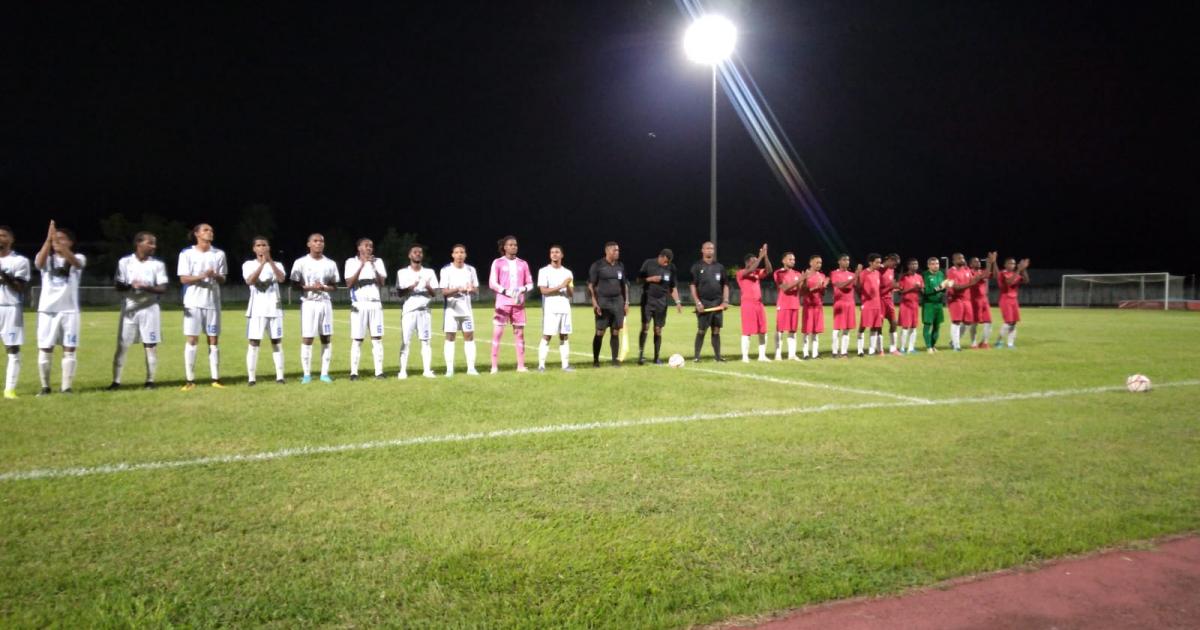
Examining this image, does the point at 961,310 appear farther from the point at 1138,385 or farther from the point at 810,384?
the point at 810,384

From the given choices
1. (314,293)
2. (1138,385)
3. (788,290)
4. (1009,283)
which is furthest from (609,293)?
(1009,283)

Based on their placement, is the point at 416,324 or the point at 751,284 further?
the point at 751,284

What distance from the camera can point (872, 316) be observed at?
48.3ft

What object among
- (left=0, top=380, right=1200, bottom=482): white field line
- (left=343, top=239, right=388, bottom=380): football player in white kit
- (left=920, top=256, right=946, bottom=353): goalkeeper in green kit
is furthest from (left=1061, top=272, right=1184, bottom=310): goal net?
(left=343, top=239, right=388, bottom=380): football player in white kit

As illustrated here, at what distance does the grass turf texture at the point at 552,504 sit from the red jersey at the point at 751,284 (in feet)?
15.4

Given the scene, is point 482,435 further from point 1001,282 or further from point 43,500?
point 1001,282

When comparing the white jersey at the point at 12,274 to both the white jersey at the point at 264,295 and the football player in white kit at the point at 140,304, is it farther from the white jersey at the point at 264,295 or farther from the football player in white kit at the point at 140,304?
the white jersey at the point at 264,295

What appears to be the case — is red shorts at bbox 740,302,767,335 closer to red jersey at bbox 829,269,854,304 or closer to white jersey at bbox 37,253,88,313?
red jersey at bbox 829,269,854,304

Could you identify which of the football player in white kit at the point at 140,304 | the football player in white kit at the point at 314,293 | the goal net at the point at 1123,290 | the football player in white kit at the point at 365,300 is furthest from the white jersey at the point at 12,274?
the goal net at the point at 1123,290

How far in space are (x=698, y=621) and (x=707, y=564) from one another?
0.57 m

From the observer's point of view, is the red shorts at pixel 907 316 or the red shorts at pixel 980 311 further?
the red shorts at pixel 980 311

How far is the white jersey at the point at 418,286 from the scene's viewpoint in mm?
11062

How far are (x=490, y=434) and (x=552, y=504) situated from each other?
2208mm

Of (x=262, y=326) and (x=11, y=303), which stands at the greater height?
(x=11, y=303)
